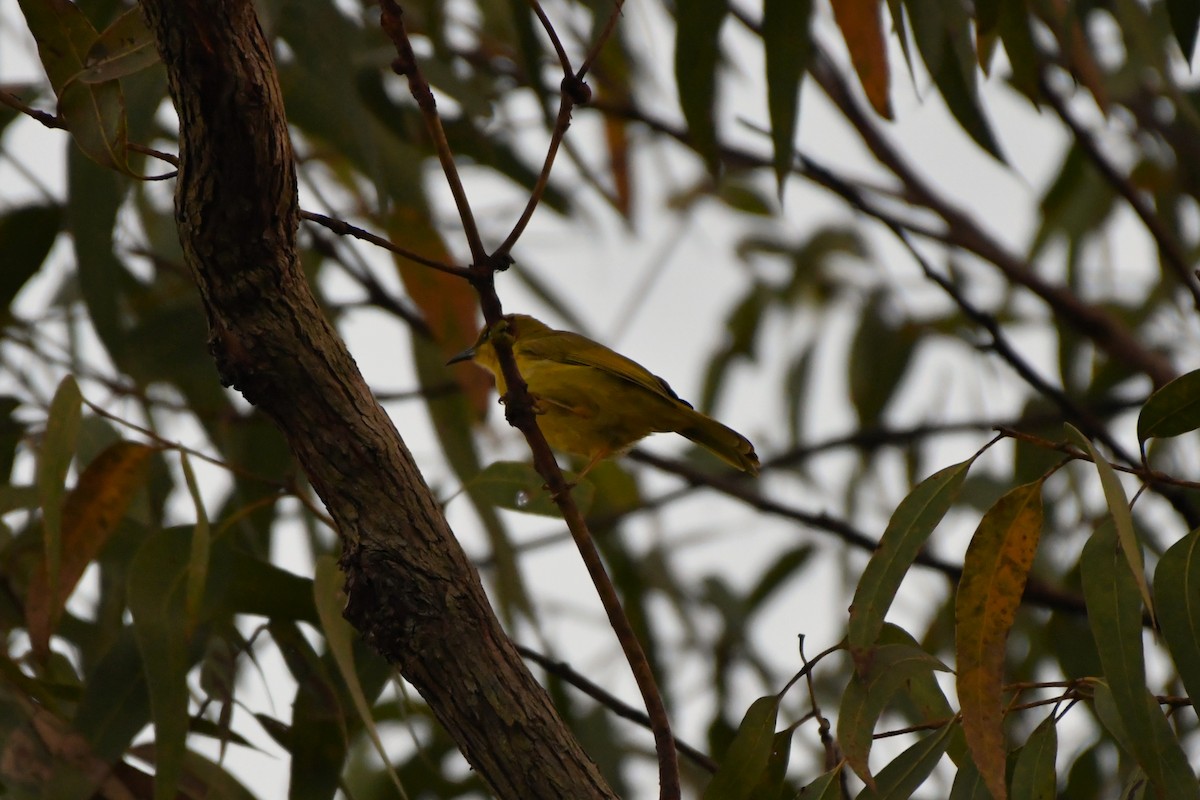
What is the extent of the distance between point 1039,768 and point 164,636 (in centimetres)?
165

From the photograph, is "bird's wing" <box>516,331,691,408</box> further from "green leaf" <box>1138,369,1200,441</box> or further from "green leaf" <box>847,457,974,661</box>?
"green leaf" <box>1138,369,1200,441</box>

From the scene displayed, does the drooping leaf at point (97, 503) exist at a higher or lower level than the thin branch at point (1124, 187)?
lower

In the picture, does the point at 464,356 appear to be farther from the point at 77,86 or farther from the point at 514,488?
the point at 77,86

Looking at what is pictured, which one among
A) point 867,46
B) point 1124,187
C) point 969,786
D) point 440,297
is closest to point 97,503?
point 440,297

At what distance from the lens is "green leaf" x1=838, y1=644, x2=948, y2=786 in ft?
6.99

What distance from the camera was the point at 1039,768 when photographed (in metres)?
2.13

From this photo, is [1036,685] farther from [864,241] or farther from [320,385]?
[864,241]

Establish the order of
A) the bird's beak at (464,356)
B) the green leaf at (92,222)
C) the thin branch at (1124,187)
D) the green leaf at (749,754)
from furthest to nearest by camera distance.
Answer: the bird's beak at (464,356) < the thin branch at (1124,187) < the green leaf at (92,222) < the green leaf at (749,754)

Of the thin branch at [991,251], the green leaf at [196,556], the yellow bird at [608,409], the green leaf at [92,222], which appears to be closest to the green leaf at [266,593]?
the green leaf at [196,556]

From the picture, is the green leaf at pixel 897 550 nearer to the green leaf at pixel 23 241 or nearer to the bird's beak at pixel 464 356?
the bird's beak at pixel 464 356

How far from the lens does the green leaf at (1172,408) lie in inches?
80.0

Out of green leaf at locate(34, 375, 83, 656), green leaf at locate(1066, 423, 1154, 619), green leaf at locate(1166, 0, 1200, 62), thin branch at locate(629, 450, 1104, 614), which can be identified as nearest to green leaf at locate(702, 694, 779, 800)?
green leaf at locate(1066, 423, 1154, 619)

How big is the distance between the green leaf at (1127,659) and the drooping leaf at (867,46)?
1.34 m

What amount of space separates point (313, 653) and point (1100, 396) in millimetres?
3037
